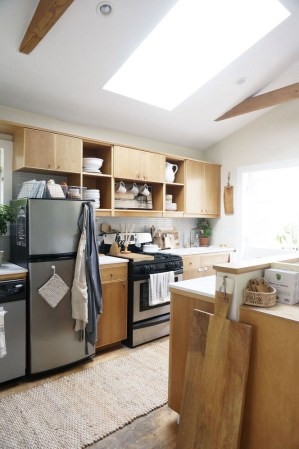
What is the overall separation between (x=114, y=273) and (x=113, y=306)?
1.12ft

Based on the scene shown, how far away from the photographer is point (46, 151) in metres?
2.93

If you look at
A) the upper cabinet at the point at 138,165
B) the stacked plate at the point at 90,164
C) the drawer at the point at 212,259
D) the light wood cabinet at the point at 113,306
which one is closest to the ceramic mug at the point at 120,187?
the upper cabinet at the point at 138,165

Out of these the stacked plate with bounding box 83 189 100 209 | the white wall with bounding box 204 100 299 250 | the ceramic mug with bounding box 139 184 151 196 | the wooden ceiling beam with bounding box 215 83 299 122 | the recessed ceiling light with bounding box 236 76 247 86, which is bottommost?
the stacked plate with bounding box 83 189 100 209

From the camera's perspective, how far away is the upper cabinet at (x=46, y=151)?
9.30 feet

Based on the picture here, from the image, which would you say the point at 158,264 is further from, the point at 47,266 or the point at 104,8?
the point at 104,8

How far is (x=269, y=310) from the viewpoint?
1.59 meters

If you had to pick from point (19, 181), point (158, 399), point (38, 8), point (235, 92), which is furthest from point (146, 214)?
point (38, 8)

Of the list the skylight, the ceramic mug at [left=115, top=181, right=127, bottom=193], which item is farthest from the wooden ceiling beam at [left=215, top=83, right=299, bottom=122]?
the ceramic mug at [left=115, top=181, right=127, bottom=193]

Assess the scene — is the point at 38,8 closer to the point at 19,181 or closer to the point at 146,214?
the point at 19,181

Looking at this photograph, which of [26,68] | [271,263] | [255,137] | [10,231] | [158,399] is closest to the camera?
[271,263]

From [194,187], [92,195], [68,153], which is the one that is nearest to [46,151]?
[68,153]

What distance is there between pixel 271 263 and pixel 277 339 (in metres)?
0.52

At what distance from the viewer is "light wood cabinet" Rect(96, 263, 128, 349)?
3.02 metres

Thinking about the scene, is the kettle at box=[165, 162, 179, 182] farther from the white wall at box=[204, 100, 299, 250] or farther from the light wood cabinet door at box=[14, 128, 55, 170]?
the light wood cabinet door at box=[14, 128, 55, 170]
